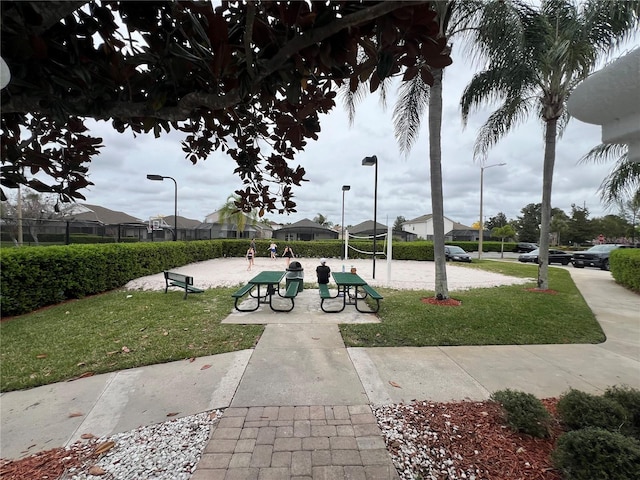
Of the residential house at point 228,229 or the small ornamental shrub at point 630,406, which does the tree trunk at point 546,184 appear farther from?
the residential house at point 228,229

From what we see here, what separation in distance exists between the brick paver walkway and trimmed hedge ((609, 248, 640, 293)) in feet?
42.5

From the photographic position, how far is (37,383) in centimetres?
333

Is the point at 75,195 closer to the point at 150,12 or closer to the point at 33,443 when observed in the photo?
the point at 150,12

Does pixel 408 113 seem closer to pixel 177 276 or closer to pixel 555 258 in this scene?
pixel 177 276

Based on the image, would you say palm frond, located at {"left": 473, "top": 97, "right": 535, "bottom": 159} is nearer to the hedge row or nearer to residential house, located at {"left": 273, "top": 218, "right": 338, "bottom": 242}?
the hedge row

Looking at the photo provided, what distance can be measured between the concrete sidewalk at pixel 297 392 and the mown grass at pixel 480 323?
29cm

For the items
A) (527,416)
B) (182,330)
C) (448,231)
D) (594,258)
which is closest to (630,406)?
(527,416)

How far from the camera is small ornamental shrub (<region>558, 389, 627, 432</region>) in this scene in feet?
7.28

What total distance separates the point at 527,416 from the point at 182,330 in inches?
194

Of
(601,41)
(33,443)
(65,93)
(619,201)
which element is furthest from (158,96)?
(619,201)

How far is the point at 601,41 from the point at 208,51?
10.2 meters

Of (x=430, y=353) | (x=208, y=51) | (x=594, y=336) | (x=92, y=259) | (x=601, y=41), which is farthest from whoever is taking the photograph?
(x=92, y=259)

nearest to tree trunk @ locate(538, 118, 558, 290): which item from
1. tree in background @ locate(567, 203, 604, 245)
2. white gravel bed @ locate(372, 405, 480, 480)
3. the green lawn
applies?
the green lawn

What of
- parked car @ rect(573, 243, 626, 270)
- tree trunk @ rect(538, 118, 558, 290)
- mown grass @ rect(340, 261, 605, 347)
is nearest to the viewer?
mown grass @ rect(340, 261, 605, 347)
